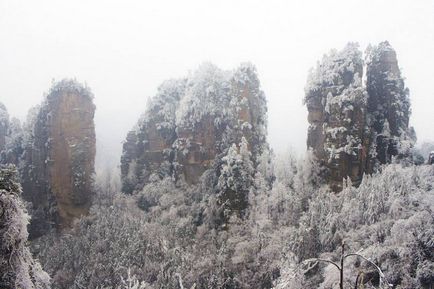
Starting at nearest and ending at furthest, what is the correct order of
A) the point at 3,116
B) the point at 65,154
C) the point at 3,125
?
1. the point at 65,154
2. the point at 3,125
3. the point at 3,116

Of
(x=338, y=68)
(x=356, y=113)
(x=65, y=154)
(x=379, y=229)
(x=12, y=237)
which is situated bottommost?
(x=379, y=229)

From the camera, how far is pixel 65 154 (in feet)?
195

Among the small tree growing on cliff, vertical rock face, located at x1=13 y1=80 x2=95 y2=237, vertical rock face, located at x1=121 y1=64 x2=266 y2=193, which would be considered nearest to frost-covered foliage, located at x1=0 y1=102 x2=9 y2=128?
vertical rock face, located at x1=13 y1=80 x2=95 y2=237

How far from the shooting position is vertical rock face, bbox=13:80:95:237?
59031mm

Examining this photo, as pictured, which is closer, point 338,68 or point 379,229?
point 379,229

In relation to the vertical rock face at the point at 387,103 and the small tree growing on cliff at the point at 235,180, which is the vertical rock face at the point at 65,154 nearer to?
the small tree growing on cliff at the point at 235,180

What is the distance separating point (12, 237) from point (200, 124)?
48.4m

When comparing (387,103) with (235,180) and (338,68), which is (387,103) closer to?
(338,68)

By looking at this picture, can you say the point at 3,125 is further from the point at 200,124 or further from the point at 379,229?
the point at 379,229

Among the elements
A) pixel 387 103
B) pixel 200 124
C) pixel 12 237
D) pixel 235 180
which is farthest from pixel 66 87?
pixel 12 237

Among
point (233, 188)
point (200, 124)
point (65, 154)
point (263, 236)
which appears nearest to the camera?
point (263, 236)

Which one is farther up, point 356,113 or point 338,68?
point 338,68

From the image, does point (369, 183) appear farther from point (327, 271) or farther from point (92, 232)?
point (92, 232)

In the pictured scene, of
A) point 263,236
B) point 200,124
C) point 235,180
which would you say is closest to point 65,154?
point 200,124
